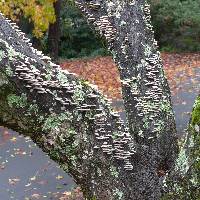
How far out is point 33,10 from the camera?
12.6m

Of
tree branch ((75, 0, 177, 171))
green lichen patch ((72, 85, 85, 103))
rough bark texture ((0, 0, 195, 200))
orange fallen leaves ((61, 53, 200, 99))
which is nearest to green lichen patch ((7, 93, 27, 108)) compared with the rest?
rough bark texture ((0, 0, 195, 200))

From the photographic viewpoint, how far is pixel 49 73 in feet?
7.77

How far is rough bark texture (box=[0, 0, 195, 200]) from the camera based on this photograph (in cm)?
233

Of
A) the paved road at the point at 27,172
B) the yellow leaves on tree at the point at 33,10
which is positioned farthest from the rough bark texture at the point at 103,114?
the yellow leaves on tree at the point at 33,10

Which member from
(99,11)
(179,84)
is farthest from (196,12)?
(99,11)

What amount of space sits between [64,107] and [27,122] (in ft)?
0.59

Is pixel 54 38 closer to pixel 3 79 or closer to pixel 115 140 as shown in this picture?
pixel 115 140

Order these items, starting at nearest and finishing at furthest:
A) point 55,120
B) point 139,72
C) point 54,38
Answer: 1. point 55,120
2. point 139,72
3. point 54,38

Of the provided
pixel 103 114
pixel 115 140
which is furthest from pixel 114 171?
pixel 103 114

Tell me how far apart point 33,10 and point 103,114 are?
10457 millimetres

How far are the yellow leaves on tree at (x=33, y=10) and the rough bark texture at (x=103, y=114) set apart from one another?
896 centimetres

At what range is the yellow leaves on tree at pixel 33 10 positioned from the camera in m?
12.0

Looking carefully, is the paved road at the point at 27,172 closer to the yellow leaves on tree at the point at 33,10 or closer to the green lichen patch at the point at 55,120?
the yellow leaves on tree at the point at 33,10

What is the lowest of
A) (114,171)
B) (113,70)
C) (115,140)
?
(113,70)
